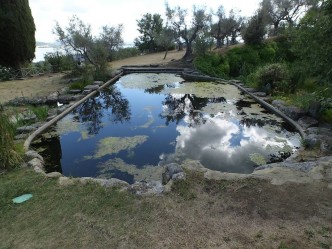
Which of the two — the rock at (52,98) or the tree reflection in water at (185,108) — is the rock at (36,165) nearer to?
the tree reflection in water at (185,108)

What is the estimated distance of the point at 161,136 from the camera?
719 cm

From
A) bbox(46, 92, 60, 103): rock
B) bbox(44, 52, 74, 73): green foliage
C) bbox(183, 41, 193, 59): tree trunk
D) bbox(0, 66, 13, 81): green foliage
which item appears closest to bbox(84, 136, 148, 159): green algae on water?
bbox(46, 92, 60, 103): rock

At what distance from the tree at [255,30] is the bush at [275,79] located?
21.5 feet

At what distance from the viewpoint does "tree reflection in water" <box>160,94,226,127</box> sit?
8.52 m

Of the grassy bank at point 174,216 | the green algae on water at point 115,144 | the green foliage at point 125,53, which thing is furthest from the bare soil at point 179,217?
the green foliage at point 125,53

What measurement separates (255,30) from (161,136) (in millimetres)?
12626

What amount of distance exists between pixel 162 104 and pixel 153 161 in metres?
4.91

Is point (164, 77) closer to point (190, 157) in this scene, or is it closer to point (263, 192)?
point (190, 157)

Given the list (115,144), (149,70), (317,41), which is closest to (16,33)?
(149,70)

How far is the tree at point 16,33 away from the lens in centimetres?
1356

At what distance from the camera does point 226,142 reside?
676 cm

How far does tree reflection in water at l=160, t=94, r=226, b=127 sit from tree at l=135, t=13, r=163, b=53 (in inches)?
653

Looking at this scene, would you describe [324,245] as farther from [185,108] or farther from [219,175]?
[185,108]

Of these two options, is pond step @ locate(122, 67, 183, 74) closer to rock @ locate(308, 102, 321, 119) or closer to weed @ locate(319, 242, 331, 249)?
rock @ locate(308, 102, 321, 119)
